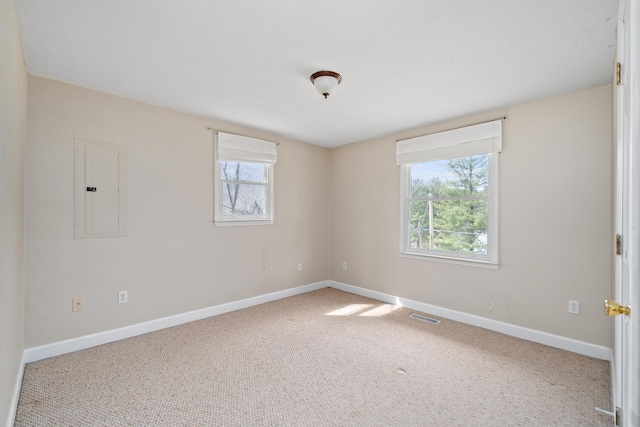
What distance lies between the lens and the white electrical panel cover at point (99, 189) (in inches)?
107

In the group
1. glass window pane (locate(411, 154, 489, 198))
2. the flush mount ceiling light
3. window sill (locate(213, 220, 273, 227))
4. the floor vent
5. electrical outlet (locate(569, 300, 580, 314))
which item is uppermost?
the flush mount ceiling light

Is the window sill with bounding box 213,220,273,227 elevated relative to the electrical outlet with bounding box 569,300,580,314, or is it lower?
elevated

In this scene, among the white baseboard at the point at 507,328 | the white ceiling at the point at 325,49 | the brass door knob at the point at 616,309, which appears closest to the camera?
the brass door knob at the point at 616,309

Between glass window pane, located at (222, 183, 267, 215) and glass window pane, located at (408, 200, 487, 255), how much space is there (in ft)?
6.58

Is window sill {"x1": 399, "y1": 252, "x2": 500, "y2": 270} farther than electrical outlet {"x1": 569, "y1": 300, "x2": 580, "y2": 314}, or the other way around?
window sill {"x1": 399, "y1": 252, "x2": 500, "y2": 270}

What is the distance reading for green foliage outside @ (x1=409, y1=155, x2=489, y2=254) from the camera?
340 cm

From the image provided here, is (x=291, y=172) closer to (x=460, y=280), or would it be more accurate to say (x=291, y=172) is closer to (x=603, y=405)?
(x=460, y=280)

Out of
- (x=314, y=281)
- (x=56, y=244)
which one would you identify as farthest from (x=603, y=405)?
(x=56, y=244)

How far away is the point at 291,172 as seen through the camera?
451 cm

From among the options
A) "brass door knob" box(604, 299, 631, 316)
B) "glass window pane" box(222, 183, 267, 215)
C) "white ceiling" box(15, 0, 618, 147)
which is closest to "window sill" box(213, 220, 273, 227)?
"glass window pane" box(222, 183, 267, 215)

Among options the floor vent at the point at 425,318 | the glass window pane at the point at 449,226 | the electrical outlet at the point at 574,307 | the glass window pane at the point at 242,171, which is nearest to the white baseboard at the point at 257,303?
the floor vent at the point at 425,318

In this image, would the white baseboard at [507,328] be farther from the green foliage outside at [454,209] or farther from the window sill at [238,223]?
the window sill at [238,223]

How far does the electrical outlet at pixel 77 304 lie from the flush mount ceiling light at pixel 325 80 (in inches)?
109

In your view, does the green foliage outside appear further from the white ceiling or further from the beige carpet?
the beige carpet
